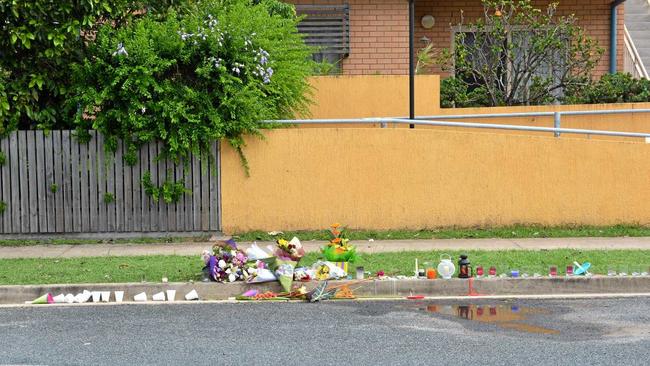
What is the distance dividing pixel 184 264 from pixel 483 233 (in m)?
4.33

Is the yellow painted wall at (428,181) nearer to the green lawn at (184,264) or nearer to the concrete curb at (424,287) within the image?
the green lawn at (184,264)

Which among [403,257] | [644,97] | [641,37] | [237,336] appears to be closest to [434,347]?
[237,336]

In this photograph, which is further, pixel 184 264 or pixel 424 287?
pixel 184 264

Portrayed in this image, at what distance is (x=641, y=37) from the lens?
2192 centimetres

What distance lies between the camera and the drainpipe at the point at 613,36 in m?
19.7

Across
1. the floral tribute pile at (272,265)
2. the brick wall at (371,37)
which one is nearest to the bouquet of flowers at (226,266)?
the floral tribute pile at (272,265)

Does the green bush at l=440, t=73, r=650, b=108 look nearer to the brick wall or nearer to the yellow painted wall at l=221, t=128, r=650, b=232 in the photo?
the brick wall

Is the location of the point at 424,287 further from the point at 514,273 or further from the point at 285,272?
the point at 285,272

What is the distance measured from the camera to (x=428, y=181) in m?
13.3

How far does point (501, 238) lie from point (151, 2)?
606cm

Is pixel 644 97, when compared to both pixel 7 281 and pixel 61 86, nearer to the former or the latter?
pixel 61 86

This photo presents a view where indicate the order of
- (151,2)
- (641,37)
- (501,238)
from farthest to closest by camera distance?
(641,37) → (151,2) → (501,238)

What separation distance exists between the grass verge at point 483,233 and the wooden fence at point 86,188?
96 centimetres

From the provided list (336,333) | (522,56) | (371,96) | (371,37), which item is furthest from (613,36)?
(336,333)
